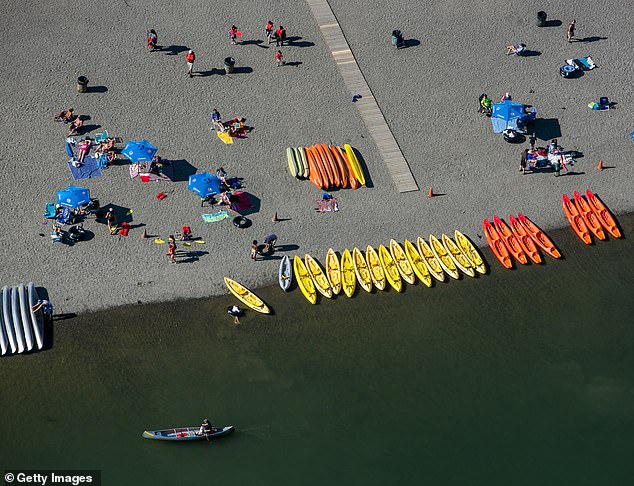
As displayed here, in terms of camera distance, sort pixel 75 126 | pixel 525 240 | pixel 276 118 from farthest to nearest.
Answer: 1. pixel 276 118
2. pixel 75 126
3. pixel 525 240

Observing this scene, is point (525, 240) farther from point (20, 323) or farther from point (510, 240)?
point (20, 323)

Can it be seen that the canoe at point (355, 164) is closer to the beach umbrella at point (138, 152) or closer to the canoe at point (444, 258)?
the canoe at point (444, 258)

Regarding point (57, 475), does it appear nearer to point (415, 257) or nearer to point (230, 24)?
point (415, 257)

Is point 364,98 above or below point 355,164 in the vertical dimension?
above

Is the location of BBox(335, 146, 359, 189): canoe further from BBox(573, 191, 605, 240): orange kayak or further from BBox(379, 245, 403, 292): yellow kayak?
BBox(573, 191, 605, 240): orange kayak

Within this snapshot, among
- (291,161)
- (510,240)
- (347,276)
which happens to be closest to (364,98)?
(291,161)

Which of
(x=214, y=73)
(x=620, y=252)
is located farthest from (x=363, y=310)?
(x=214, y=73)
